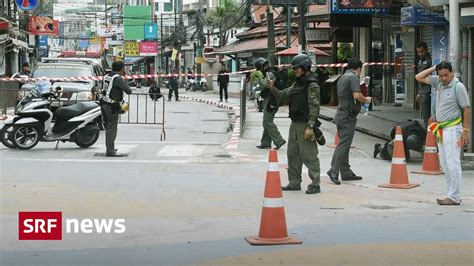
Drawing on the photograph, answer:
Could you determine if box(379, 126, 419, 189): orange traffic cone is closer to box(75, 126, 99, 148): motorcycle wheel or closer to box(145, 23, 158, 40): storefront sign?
box(75, 126, 99, 148): motorcycle wheel

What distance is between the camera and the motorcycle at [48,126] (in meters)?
A: 14.9

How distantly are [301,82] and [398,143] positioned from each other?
6.15 feet

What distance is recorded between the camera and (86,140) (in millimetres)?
15523

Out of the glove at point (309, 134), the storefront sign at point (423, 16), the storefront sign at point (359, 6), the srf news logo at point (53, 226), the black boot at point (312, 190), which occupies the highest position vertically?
the storefront sign at point (359, 6)

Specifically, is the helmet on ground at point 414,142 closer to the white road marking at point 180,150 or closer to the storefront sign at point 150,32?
the white road marking at point 180,150

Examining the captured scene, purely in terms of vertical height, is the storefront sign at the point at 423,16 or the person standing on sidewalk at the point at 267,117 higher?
the storefront sign at the point at 423,16

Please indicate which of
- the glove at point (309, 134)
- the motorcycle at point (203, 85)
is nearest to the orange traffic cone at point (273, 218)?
the glove at point (309, 134)

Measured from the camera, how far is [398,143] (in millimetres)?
11148

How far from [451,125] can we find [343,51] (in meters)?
22.5

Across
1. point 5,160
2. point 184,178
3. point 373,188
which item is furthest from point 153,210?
point 5,160

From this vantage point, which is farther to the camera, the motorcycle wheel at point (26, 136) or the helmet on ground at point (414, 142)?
the motorcycle wheel at point (26, 136)

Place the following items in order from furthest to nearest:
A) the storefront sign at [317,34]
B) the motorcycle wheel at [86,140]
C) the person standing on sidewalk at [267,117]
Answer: the storefront sign at [317,34]
the motorcycle wheel at [86,140]
the person standing on sidewalk at [267,117]

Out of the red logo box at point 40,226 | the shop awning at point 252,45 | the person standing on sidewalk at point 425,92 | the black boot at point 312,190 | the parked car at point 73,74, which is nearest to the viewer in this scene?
the red logo box at point 40,226

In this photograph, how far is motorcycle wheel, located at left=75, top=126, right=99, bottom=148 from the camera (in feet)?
50.6
